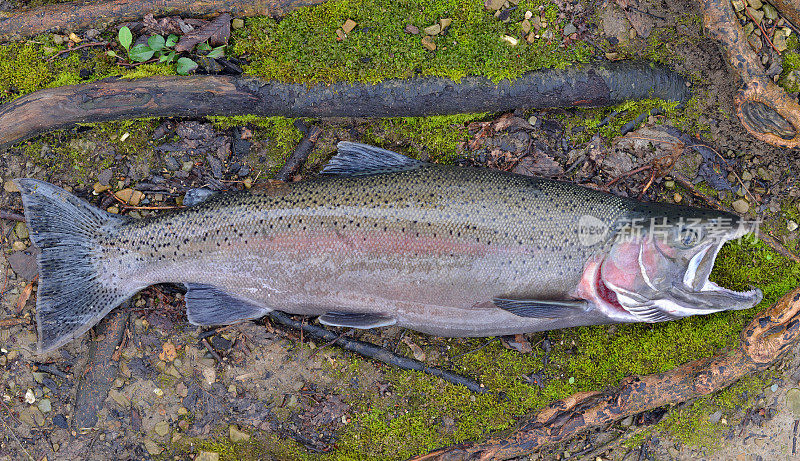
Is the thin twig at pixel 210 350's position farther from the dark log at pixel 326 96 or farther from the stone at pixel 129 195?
the dark log at pixel 326 96

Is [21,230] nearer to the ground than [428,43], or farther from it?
nearer to the ground

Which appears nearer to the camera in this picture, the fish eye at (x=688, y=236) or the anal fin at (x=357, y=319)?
the fish eye at (x=688, y=236)

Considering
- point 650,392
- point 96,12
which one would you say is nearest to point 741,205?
point 650,392

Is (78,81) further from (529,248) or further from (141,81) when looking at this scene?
(529,248)

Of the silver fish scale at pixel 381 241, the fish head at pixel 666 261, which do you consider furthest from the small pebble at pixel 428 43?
the fish head at pixel 666 261

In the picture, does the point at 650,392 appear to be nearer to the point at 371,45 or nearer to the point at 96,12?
the point at 371,45

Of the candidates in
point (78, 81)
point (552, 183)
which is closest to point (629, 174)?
point (552, 183)
